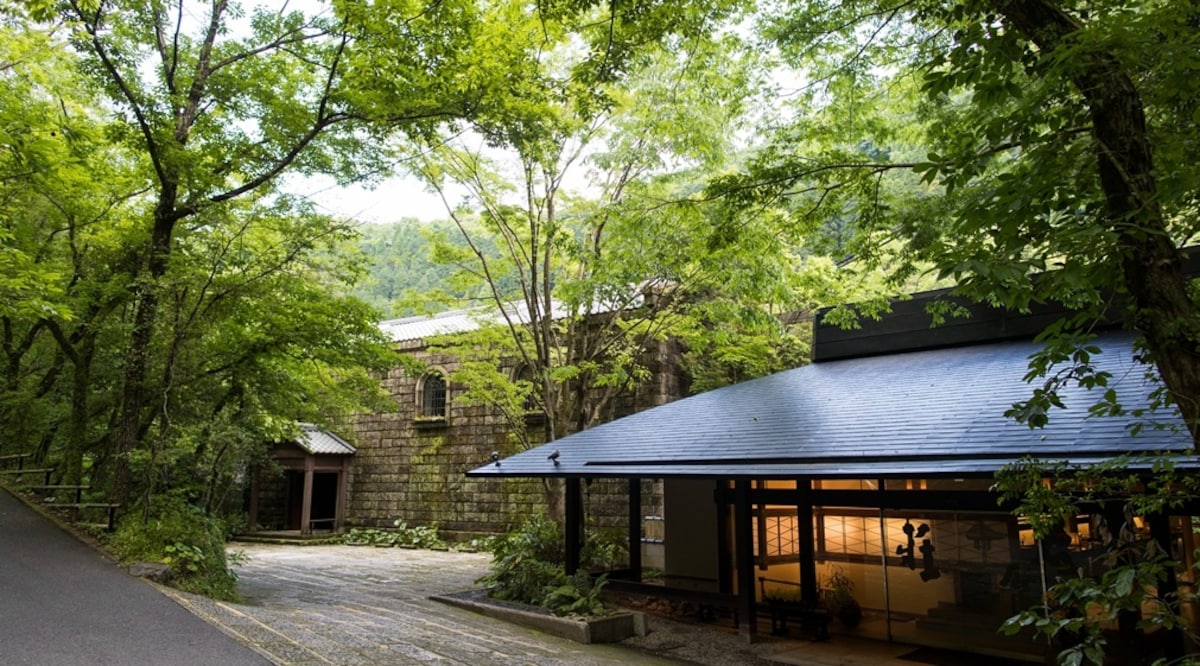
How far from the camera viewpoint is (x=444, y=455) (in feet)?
58.0

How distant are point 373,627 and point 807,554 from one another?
4977mm

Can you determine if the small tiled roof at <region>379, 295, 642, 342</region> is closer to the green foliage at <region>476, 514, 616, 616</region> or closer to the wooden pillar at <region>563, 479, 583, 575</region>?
the wooden pillar at <region>563, 479, 583, 575</region>

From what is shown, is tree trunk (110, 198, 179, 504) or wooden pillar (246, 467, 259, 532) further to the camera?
wooden pillar (246, 467, 259, 532)

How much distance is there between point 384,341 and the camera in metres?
11.2

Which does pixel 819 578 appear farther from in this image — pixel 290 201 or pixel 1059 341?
pixel 290 201

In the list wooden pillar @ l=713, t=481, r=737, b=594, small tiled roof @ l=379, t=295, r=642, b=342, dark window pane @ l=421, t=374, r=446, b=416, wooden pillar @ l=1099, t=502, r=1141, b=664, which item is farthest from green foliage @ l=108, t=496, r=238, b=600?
wooden pillar @ l=1099, t=502, r=1141, b=664

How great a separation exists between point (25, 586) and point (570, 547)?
19.5 ft

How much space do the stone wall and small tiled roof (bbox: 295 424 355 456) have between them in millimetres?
431

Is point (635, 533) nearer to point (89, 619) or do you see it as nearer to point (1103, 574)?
point (89, 619)

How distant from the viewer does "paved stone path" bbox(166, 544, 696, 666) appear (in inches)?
237

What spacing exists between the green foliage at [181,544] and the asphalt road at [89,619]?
0.35 metres

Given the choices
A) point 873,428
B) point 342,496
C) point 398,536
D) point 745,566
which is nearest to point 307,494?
point 342,496

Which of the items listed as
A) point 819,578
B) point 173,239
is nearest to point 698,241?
point 819,578

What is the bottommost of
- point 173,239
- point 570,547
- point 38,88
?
point 570,547
